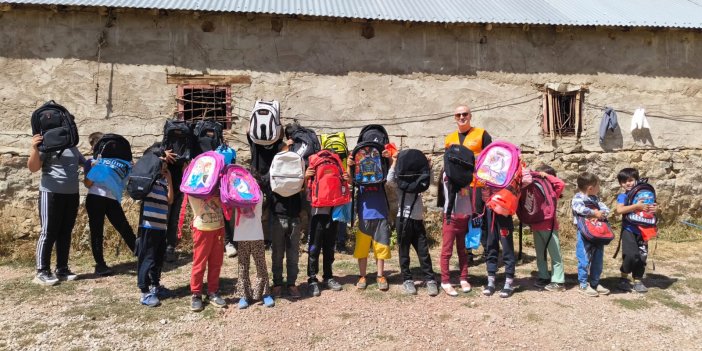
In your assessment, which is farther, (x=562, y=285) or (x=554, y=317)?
(x=562, y=285)

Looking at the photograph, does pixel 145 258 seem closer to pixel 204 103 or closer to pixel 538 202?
pixel 204 103

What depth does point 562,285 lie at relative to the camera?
16.4ft

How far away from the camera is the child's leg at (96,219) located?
537 centimetres

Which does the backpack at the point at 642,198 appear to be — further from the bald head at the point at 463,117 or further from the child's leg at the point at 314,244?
the child's leg at the point at 314,244

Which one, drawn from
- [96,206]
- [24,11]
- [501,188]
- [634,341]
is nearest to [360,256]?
[501,188]

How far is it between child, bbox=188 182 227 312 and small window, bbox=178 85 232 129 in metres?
3.31

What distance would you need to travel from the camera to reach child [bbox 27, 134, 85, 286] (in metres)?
4.98

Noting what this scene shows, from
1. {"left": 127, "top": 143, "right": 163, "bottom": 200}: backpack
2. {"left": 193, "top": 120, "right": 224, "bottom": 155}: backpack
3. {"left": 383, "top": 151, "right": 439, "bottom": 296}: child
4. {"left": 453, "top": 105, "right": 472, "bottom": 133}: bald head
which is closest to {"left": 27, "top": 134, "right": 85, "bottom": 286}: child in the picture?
{"left": 127, "top": 143, "right": 163, "bottom": 200}: backpack

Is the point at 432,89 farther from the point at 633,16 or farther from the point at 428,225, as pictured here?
the point at 633,16

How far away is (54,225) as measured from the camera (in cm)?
502

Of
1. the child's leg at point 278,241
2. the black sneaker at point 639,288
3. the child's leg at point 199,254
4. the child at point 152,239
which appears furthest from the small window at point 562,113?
the child at point 152,239

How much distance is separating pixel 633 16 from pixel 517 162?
5.49 meters

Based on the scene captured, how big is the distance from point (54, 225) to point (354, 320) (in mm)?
3467

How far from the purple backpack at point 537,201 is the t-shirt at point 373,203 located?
152 centimetres
